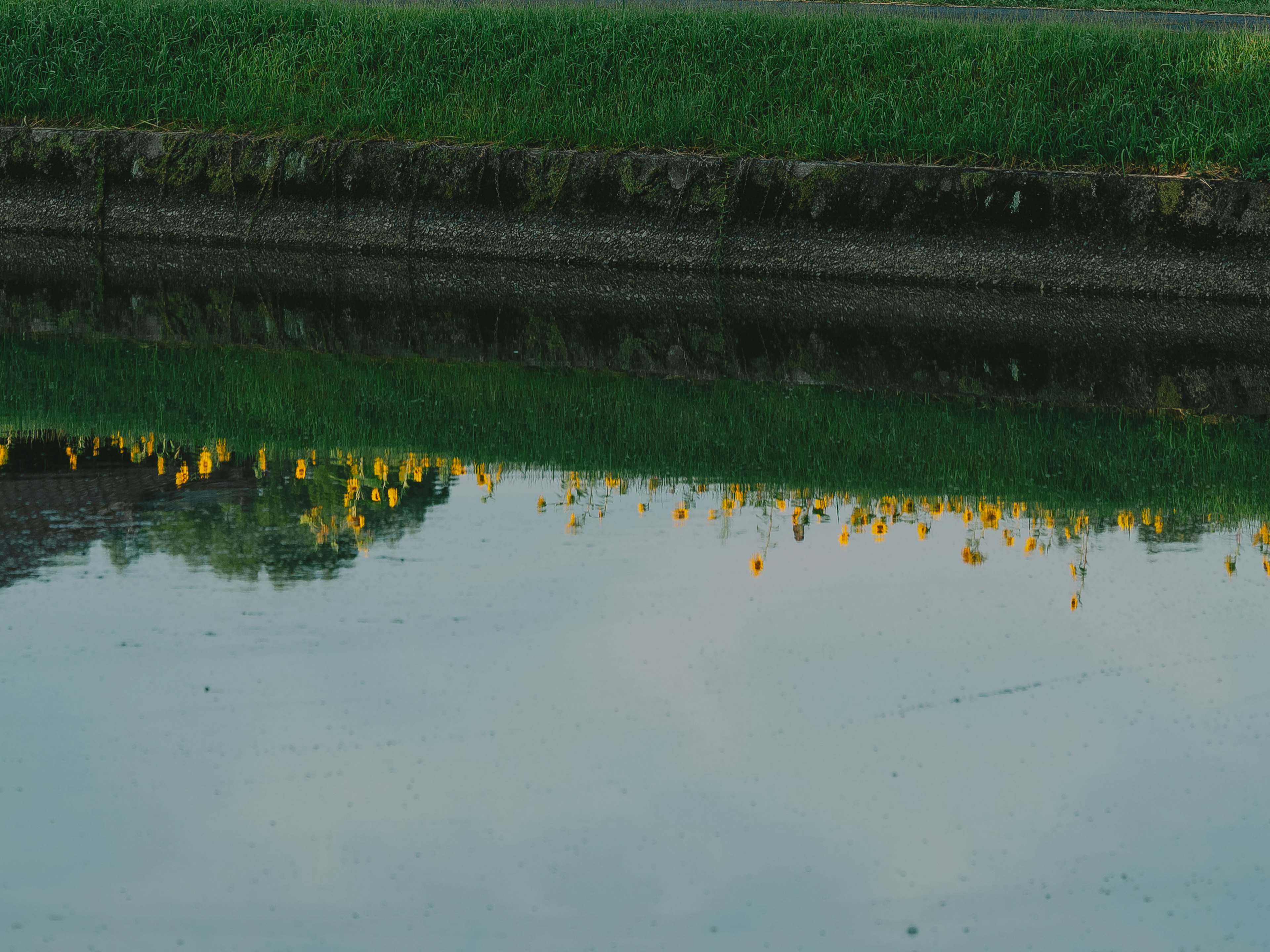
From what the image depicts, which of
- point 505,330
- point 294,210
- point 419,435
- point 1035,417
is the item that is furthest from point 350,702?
point 294,210

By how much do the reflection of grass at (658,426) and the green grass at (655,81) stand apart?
3.60 m

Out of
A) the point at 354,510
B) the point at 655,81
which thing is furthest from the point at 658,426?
the point at 655,81

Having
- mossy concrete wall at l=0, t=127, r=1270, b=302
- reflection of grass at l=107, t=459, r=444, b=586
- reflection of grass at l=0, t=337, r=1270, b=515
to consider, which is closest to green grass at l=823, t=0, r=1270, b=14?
mossy concrete wall at l=0, t=127, r=1270, b=302

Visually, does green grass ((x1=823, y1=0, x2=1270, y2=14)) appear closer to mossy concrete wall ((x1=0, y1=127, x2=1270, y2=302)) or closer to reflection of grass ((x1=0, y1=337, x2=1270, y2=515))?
mossy concrete wall ((x1=0, y1=127, x2=1270, y2=302))

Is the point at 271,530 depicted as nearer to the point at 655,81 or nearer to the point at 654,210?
the point at 654,210

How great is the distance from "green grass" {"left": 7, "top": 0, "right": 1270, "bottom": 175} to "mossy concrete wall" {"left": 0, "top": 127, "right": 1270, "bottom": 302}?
31 centimetres

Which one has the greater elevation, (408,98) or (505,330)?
(408,98)

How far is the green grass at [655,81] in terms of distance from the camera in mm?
10000

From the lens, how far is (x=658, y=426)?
6.50 m

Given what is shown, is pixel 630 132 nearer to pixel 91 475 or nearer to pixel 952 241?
pixel 952 241

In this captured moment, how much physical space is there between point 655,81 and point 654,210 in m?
1.20

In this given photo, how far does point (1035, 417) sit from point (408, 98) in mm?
6057

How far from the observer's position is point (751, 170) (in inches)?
395

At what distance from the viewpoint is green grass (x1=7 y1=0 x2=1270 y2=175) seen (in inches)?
394
